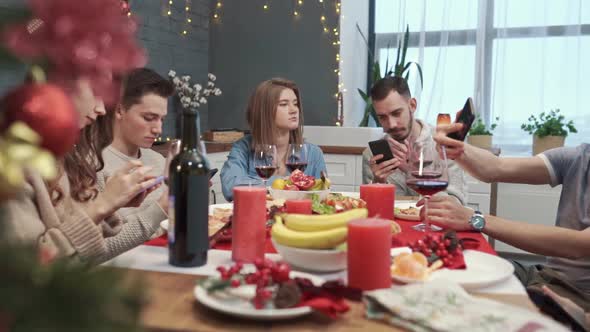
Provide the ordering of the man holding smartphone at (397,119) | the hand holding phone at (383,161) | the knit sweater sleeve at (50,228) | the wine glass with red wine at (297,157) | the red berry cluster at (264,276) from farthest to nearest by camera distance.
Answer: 1. the man holding smartphone at (397,119)
2. the hand holding phone at (383,161)
3. the wine glass with red wine at (297,157)
4. the knit sweater sleeve at (50,228)
5. the red berry cluster at (264,276)

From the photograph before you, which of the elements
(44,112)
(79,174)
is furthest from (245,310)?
(79,174)

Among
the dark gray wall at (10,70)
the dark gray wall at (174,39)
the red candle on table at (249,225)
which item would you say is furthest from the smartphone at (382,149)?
the dark gray wall at (10,70)

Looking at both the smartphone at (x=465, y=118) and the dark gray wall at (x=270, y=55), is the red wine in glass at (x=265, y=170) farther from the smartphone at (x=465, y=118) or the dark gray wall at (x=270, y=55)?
the dark gray wall at (x=270, y=55)

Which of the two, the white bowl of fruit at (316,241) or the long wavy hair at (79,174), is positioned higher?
the long wavy hair at (79,174)

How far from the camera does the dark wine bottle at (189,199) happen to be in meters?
1.09

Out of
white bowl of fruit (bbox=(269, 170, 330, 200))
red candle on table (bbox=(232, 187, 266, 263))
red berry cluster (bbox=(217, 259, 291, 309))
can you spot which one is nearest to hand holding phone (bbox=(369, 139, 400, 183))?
white bowl of fruit (bbox=(269, 170, 330, 200))

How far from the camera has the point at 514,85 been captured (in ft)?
14.9

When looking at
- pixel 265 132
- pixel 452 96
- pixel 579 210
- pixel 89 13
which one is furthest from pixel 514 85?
pixel 89 13

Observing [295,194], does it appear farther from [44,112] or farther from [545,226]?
[44,112]

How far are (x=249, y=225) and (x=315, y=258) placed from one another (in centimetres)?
20

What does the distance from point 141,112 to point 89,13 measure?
1.98m

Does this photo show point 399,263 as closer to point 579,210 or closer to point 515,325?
point 515,325

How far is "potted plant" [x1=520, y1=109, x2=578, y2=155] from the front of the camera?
4152mm

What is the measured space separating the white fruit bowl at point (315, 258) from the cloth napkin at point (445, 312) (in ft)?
0.58
